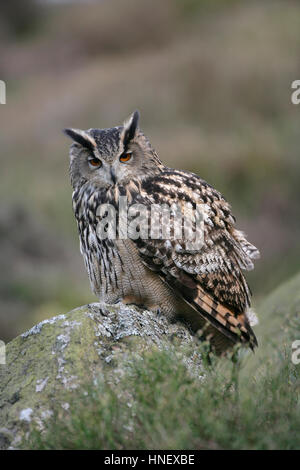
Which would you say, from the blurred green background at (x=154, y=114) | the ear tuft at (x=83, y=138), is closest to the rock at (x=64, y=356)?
the ear tuft at (x=83, y=138)

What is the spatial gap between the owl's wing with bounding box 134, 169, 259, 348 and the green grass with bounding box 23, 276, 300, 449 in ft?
2.76

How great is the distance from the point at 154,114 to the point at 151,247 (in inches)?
546

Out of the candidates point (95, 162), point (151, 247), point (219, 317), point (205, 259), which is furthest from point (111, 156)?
point (219, 317)

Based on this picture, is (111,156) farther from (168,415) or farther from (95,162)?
(168,415)

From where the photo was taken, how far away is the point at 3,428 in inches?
103

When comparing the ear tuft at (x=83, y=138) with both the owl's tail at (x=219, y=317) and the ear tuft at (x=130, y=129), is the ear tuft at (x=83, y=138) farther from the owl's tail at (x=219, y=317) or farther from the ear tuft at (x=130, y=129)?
the owl's tail at (x=219, y=317)

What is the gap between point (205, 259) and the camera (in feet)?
12.2

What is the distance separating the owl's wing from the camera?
351cm

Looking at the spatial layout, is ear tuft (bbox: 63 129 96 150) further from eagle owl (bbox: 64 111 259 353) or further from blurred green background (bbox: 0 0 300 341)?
blurred green background (bbox: 0 0 300 341)

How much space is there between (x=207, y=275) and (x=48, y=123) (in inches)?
596

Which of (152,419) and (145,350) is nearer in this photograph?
(152,419)

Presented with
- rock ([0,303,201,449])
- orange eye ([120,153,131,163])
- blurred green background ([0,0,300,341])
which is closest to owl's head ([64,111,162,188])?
orange eye ([120,153,131,163])

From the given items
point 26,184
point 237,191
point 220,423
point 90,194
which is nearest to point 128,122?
point 90,194

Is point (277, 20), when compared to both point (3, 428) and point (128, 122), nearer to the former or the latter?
point (128, 122)
